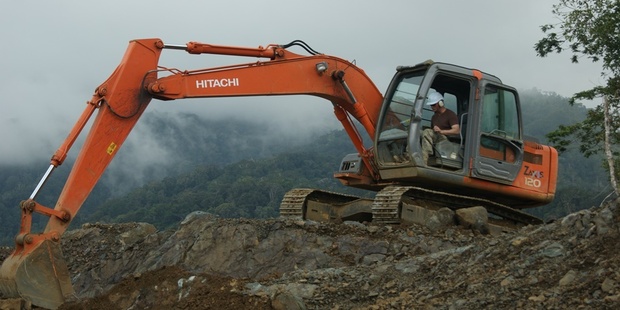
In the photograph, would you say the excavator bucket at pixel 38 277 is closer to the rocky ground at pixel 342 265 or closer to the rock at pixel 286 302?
the rocky ground at pixel 342 265

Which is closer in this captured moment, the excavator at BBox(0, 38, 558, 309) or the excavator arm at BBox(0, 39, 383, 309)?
the excavator arm at BBox(0, 39, 383, 309)

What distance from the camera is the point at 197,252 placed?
10430 mm

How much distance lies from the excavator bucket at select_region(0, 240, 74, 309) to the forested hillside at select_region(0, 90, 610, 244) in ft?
21.6

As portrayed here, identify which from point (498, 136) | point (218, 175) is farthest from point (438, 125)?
point (218, 175)

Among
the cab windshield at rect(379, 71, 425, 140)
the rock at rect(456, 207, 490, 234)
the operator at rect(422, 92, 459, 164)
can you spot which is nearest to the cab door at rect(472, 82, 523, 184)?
the operator at rect(422, 92, 459, 164)

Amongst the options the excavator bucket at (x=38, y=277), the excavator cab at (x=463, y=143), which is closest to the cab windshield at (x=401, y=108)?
the excavator cab at (x=463, y=143)

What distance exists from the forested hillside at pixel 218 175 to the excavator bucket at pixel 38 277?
6580mm

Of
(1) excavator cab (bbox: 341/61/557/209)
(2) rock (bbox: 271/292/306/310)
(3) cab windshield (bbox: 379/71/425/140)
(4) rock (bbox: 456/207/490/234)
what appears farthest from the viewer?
(3) cab windshield (bbox: 379/71/425/140)

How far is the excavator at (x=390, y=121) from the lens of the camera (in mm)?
10117

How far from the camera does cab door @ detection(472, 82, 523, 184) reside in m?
11.9

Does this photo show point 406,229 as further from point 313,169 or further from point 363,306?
point 313,169

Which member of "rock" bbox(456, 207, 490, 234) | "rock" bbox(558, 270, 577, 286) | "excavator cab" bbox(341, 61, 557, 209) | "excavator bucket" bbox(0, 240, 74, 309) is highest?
"excavator cab" bbox(341, 61, 557, 209)

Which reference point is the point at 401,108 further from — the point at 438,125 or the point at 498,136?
the point at 498,136

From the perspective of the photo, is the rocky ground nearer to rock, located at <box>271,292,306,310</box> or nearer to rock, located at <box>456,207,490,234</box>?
rock, located at <box>271,292,306,310</box>
